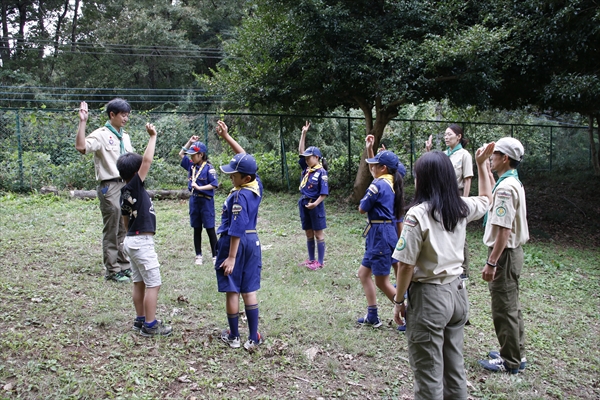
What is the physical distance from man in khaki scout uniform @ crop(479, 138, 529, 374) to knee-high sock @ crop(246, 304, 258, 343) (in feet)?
6.58

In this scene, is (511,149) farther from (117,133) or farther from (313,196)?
(117,133)

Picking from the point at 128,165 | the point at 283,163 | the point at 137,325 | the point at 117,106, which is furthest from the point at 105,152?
the point at 283,163

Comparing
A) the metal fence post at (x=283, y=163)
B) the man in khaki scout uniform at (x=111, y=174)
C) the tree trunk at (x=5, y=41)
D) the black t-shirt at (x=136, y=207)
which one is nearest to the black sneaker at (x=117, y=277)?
the man in khaki scout uniform at (x=111, y=174)

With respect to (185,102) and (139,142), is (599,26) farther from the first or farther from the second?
(185,102)

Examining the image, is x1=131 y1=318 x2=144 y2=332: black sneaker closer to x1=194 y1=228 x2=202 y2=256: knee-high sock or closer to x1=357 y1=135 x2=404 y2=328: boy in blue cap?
x1=357 y1=135 x2=404 y2=328: boy in blue cap

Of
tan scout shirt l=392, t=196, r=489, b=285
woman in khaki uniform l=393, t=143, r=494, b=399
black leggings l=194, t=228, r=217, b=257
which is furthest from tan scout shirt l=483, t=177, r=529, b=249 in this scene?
black leggings l=194, t=228, r=217, b=257

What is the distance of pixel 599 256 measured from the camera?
906 centimetres

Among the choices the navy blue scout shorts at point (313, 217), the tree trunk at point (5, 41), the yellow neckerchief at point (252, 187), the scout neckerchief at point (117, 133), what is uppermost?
the tree trunk at point (5, 41)

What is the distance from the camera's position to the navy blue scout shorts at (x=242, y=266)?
13.6 ft

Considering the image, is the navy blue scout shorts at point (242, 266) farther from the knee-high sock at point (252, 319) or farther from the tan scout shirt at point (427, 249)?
the tan scout shirt at point (427, 249)

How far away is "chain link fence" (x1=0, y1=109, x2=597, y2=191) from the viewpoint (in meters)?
12.0

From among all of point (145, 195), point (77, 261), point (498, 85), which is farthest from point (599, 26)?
point (77, 261)

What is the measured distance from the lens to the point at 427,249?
2943 millimetres

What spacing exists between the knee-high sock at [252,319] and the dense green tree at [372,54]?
690 cm
